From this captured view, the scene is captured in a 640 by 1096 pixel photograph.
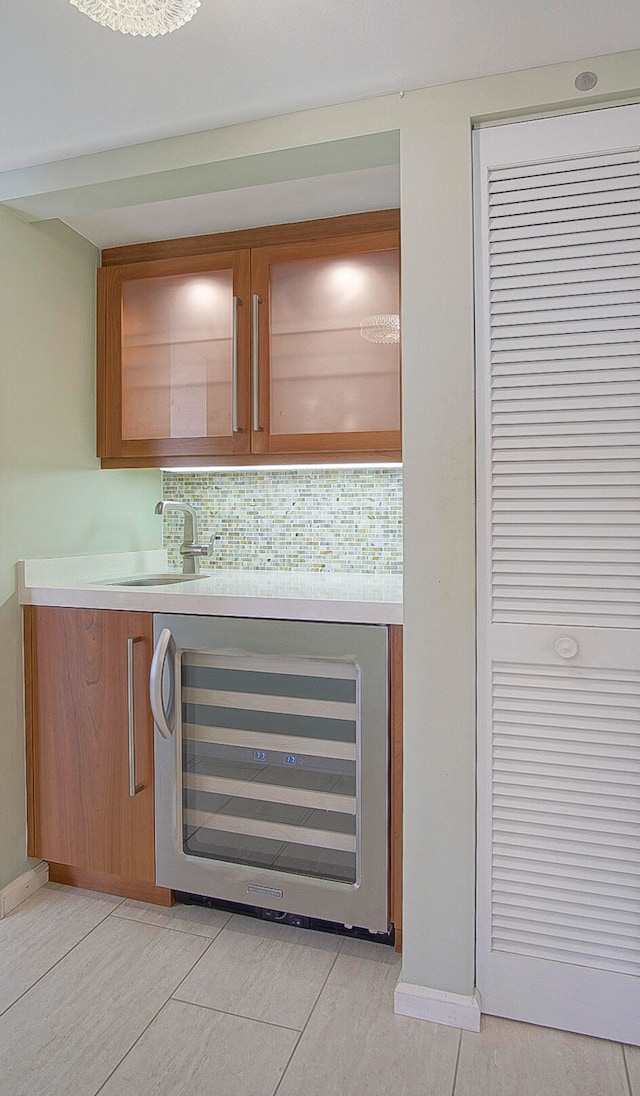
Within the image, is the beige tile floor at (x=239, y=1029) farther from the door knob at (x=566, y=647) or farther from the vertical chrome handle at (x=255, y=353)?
the vertical chrome handle at (x=255, y=353)

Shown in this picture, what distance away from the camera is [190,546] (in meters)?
2.74

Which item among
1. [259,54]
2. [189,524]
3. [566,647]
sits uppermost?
[259,54]

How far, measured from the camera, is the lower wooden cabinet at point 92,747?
6.94 feet

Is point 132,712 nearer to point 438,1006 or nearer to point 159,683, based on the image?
point 159,683

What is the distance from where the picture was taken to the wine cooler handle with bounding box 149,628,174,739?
2.03 m

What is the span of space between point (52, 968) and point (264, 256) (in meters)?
2.22

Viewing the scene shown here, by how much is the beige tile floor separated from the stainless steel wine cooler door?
142mm

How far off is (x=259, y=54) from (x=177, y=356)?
1.10 meters

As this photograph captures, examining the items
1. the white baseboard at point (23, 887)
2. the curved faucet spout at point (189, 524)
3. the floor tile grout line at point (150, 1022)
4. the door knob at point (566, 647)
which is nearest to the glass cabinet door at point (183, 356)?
the curved faucet spout at point (189, 524)

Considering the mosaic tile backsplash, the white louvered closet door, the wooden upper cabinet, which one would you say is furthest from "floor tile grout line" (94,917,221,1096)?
the wooden upper cabinet

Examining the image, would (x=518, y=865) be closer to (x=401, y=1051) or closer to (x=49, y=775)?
(x=401, y=1051)

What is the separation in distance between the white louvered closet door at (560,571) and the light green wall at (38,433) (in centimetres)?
143

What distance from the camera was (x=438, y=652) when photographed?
5.62 feet

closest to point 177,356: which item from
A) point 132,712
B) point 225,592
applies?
point 225,592
